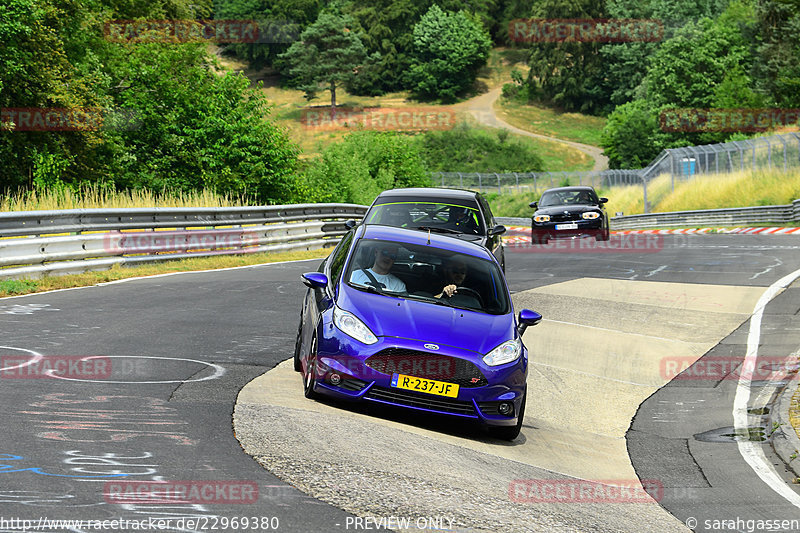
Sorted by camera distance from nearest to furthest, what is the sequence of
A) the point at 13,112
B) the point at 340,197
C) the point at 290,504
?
the point at 290,504 < the point at 13,112 < the point at 340,197

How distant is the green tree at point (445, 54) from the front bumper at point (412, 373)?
133208mm

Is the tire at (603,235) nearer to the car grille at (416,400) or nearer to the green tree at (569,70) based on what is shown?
the car grille at (416,400)

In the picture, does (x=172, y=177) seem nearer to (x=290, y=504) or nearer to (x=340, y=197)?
(x=340, y=197)

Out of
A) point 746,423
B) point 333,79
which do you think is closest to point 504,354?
point 746,423

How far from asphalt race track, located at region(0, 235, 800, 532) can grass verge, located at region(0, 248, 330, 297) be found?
63cm

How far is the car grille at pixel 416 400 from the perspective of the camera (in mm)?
7758

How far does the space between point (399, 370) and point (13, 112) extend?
74.3 ft

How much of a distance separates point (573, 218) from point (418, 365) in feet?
67.1

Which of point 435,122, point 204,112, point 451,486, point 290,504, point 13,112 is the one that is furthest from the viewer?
point 435,122

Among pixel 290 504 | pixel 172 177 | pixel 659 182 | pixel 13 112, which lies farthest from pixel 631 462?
pixel 659 182

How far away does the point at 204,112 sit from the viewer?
36.1m

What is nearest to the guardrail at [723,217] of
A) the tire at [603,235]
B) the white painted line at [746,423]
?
the tire at [603,235]

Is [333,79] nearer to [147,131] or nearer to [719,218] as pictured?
[719,218]

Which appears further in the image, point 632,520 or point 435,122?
point 435,122
